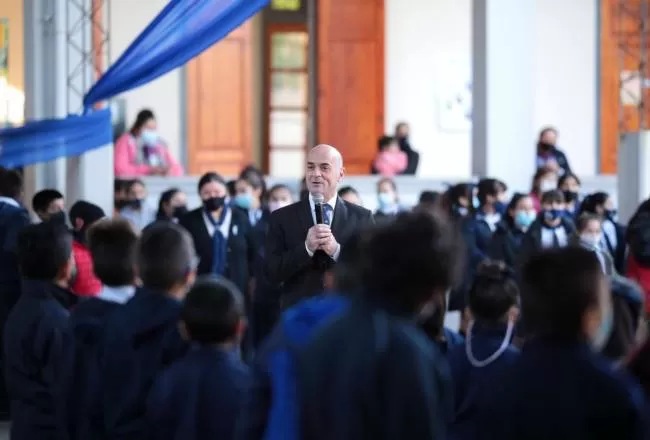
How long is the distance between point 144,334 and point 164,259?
0.29 m

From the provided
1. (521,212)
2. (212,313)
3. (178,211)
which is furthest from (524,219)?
(212,313)

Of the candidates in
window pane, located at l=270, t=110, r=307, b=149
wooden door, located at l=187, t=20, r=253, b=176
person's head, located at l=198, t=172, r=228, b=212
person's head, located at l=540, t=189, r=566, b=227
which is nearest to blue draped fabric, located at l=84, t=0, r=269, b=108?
person's head, located at l=198, t=172, r=228, b=212

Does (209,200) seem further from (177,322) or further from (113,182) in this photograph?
(177,322)

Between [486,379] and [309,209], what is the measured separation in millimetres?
1882

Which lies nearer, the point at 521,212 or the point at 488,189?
the point at 521,212

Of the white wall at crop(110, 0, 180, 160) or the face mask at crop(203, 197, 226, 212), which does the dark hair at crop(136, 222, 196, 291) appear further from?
the white wall at crop(110, 0, 180, 160)

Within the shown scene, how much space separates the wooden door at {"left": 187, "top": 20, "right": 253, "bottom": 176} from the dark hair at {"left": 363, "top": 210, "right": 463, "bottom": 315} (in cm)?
1369

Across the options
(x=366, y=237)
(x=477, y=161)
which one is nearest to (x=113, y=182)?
(x=477, y=161)

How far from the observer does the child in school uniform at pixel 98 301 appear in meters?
5.32

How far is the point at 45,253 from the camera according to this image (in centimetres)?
581

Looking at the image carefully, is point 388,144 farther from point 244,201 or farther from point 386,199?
point 244,201

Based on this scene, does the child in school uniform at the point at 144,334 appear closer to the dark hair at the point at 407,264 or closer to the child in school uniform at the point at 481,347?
the child in school uniform at the point at 481,347

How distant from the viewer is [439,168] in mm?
17828

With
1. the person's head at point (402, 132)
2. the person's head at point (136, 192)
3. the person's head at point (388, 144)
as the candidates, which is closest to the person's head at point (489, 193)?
the person's head at point (136, 192)
